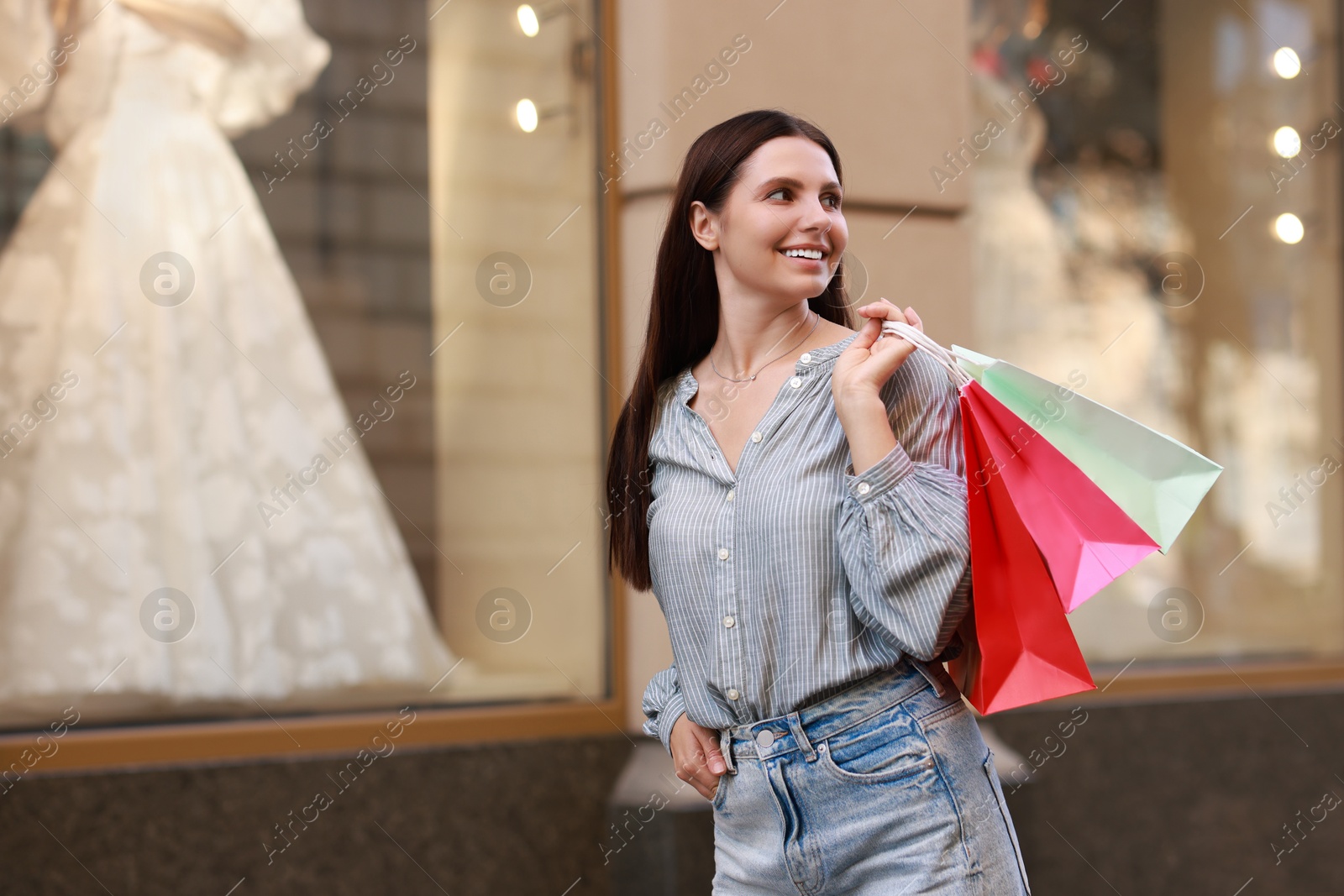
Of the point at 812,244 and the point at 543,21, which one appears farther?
the point at 543,21

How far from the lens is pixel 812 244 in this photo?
199 cm

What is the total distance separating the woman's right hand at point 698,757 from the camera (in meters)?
1.93

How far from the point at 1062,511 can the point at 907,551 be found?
24 cm

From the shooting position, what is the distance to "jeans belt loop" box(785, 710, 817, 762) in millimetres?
1801

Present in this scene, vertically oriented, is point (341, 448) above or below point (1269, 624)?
above

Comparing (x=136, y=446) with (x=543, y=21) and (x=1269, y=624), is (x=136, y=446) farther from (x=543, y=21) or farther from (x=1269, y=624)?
(x=1269, y=624)

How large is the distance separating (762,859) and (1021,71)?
4936 mm

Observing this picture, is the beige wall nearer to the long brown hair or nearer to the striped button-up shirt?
the long brown hair

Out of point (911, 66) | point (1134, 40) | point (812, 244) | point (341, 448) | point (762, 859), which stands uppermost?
point (1134, 40)

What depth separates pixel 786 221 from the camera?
1.98 m

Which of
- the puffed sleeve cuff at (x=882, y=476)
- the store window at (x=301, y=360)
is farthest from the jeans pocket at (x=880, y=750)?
the store window at (x=301, y=360)

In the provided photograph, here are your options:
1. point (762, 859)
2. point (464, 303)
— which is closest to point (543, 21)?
point (464, 303)

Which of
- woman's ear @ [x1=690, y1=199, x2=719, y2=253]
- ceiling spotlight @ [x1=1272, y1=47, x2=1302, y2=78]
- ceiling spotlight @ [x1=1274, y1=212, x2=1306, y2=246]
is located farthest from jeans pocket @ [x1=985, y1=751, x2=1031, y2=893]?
ceiling spotlight @ [x1=1272, y1=47, x2=1302, y2=78]

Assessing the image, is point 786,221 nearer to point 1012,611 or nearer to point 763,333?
point 763,333
